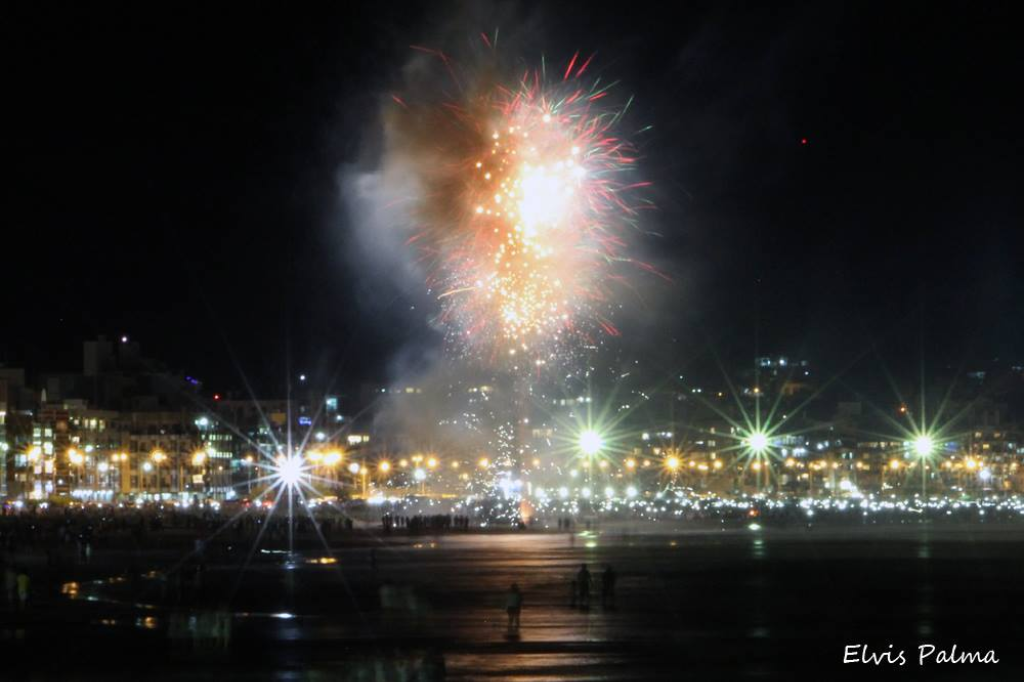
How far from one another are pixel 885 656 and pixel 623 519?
6137 centimetres

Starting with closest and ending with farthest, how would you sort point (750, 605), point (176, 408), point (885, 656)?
point (885, 656) → point (750, 605) → point (176, 408)

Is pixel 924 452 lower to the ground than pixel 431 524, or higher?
higher

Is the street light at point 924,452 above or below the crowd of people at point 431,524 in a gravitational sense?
above

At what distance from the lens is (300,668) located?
861 inches

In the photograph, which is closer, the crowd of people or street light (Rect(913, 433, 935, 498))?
the crowd of people

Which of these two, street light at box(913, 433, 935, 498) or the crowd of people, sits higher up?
street light at box(913, 433, 935, 498)

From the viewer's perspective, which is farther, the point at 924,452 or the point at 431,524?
the point at 924,452

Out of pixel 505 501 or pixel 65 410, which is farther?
pixel 65 410

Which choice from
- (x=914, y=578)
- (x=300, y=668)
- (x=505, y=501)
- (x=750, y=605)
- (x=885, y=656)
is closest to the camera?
(x=300, y=668)

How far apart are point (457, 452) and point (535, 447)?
1255 centimetres

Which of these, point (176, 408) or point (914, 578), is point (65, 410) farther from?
point (914, 578)

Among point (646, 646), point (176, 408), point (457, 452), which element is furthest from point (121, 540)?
point (176, 408)

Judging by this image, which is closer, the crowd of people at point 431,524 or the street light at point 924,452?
the crowd of people at point 431,524

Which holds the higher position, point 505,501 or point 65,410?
point 65,410
